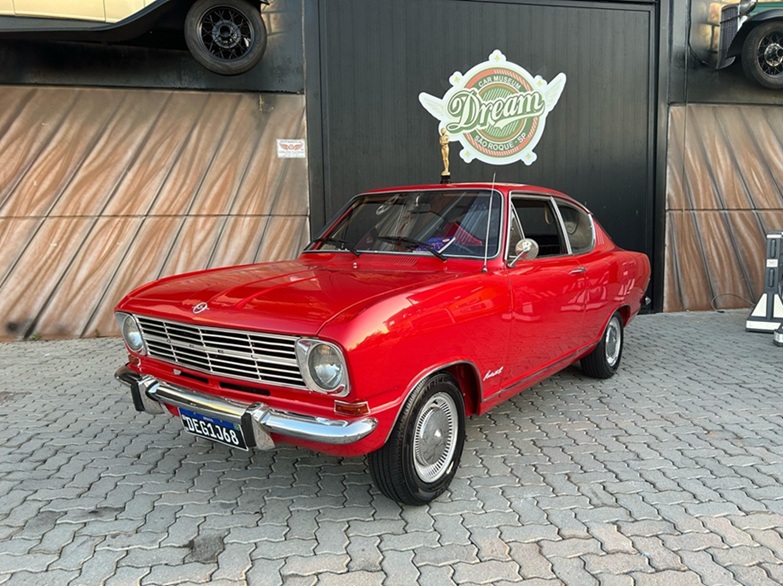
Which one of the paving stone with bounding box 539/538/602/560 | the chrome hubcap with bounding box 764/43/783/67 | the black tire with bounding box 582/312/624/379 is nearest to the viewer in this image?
the paving stone with bounding box 539/538/602/560

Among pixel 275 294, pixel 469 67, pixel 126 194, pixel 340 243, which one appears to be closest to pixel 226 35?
pixel 126 194

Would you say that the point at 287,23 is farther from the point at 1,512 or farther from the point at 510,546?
the point at 510,546

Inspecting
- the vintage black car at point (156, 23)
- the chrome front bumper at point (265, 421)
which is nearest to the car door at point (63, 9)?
the vintage black car at point (156, 23)

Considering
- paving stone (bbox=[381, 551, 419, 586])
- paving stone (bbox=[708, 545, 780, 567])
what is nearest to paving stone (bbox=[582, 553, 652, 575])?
paving stone (bbox=[708, 545, 780, 567])

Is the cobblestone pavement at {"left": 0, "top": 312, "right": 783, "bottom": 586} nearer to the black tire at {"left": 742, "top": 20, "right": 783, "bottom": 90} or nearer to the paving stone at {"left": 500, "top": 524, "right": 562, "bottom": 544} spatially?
the paving stone at {"left": 500, "top": 524, "right": 562, "bottom": 544}

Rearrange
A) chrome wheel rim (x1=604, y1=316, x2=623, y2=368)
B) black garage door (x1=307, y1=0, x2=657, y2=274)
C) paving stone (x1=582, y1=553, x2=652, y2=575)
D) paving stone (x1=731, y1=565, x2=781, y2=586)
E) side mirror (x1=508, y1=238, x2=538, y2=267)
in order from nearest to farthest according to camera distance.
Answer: paving stone (x1=731, y1=565, x2=781, y2=586), paving stone (x1=582, y1=553, x2=652, y2=575), side mirror (x1=508, y1=238, x2=538, y2=267), chrome wheel rim (x1=604, y1=316, x2=623, y2=368), black garage door (x1=307, y1=0, x2=657, y2=274)

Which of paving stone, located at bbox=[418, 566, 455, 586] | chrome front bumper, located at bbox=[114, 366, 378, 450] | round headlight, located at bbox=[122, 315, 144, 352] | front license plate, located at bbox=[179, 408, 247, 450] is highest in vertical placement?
round headlight, located at bbox=[122, 315, 144, 352]

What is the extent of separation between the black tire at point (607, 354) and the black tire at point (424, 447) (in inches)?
89.4

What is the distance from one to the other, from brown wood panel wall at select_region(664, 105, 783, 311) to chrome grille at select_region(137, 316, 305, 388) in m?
7.18

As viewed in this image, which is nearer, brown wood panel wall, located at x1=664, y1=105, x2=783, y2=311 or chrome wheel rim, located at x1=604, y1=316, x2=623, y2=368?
chrome wheel rim, located at x1=604, y1=316, x2=623, y2=368

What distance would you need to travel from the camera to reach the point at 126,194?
6.95m

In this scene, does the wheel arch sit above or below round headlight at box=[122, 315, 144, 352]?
below

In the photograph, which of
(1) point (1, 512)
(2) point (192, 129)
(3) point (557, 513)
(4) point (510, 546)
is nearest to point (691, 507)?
(3) point (557, 513)

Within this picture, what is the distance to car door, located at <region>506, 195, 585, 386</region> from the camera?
11.6 ft
